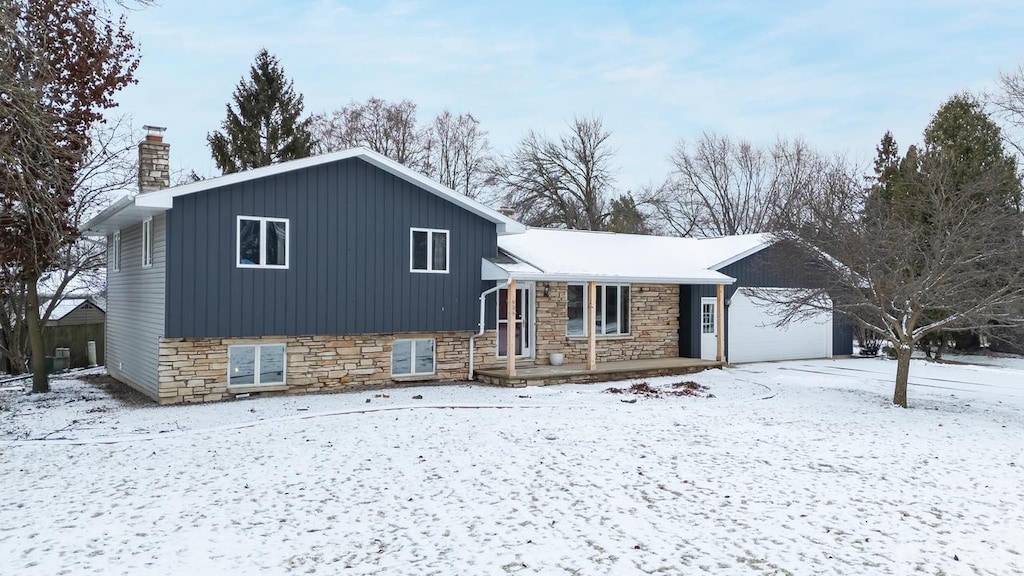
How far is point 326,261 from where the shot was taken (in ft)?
42.6

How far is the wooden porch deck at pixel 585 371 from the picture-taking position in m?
14.2

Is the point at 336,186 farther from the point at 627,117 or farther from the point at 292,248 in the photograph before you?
the point at 627,117

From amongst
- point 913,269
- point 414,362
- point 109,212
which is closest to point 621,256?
point 414,362

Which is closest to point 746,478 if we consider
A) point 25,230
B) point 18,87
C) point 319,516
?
point 319,516

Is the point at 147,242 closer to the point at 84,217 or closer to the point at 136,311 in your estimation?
the point at 136,311

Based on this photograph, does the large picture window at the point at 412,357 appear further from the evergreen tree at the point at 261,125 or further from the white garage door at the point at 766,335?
the evergreen tree at the point at 261,125

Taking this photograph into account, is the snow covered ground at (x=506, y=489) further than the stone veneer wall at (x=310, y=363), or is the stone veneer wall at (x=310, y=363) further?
the stone veneer wall at (x=310, y=363)

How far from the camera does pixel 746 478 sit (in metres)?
7.30

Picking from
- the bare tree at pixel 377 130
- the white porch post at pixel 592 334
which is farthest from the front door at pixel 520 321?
the bare tree at pixel 377 130

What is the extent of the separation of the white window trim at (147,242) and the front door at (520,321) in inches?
279

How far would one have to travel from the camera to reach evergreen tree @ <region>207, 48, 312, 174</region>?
28.8 meters

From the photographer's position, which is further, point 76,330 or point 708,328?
point 76,330

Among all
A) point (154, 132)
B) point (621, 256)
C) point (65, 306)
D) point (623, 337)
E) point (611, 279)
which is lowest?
point (623, 337)

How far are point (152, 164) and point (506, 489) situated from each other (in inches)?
380
